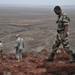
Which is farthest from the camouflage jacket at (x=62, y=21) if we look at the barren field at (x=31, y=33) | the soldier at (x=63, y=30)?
the barren field at (x=31, y=33)

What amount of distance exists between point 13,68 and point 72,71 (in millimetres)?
2563

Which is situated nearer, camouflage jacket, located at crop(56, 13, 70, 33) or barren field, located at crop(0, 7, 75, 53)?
camouflage jacket, located at crop(56, 13, 70, 33)

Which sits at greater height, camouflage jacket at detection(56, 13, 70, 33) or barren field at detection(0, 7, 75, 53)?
camouflage jacket at detection(56, 13, 70, 33)

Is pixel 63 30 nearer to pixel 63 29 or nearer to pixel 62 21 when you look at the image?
pixel 63 29

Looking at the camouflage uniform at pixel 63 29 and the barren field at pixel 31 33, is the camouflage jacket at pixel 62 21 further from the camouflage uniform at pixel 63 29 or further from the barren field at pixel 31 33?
the barren field at pixel 31 33

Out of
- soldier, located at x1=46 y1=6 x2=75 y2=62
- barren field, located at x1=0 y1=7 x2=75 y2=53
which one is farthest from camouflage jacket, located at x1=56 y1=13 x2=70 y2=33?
barren field, located at x1=0 y1=7 x2=75 y2=53

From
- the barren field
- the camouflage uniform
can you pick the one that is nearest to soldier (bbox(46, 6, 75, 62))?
the camouflage uniform

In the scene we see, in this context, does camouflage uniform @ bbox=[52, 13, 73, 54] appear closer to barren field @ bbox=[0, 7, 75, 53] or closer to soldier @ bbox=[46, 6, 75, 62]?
soldier @ bbox=[46, 6, 75, 62]

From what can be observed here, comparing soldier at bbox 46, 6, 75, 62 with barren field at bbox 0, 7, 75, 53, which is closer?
soldier at bbox 46, 6, 75, 62

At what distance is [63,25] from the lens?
1011 centimetres

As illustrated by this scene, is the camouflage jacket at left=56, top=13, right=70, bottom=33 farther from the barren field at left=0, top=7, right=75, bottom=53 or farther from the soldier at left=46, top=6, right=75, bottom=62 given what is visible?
the barren field at left=0, top=7, right=75, bottom=53

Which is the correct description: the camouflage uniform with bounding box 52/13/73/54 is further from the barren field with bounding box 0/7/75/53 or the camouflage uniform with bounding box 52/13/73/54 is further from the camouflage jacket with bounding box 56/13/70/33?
the barren field with bounding box 0/7/75/53

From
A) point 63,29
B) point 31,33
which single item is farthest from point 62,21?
point 31,33

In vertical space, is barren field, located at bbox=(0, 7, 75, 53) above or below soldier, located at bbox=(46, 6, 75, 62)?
below
